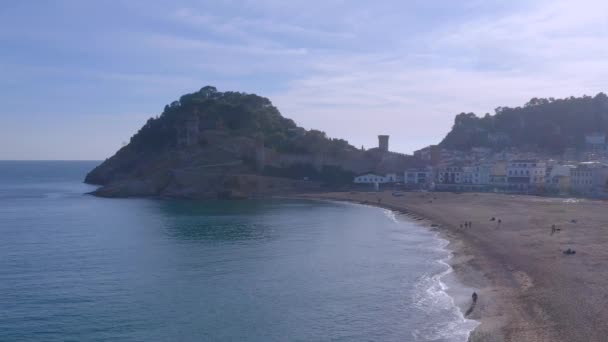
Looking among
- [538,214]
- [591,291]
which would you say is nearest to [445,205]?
[538,214]

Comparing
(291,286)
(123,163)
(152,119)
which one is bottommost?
(291,286)

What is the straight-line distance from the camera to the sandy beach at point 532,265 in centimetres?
1688

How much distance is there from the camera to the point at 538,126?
305ft

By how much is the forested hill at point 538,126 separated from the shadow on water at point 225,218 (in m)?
48.8

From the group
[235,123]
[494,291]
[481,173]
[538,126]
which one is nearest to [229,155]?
[235,123]

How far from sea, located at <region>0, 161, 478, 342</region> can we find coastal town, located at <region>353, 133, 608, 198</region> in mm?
24121

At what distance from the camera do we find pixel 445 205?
49.8 metres

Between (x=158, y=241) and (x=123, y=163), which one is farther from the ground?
(x=123, y=163)

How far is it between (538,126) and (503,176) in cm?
3327

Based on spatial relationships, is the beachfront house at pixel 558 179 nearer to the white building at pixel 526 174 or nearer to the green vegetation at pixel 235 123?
the white building at pixel 526 174

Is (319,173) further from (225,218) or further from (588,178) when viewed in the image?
(588,178)

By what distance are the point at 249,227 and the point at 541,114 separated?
Answer: 70.7 metres

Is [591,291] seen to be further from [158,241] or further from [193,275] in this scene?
[158,241]

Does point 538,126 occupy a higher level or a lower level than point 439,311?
higher
